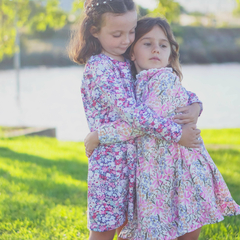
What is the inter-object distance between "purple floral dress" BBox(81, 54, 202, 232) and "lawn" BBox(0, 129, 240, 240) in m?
0.78

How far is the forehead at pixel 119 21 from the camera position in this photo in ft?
6.21

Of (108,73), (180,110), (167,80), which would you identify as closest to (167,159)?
(180,110)

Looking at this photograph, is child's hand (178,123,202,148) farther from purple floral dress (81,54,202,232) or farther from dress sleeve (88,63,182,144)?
purple floral dress (81,54,202,232)

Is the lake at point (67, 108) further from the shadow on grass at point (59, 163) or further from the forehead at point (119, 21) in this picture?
the forehead at point (119, 21)

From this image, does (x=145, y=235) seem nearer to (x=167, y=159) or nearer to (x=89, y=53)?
(x=167, y=159)

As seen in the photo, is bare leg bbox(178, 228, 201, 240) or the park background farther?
the park background

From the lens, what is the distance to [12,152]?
17.9ft

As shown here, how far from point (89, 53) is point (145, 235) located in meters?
1.11

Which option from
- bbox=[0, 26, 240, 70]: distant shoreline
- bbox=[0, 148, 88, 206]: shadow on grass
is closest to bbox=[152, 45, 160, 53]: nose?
bbox=[0, 148, 88, 206]: shadow on grass

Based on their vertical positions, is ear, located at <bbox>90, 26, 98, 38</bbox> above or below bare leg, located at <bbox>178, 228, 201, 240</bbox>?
above

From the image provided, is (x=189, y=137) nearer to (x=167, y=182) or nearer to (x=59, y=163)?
(x=167, y=182)

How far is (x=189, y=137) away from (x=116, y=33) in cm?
72

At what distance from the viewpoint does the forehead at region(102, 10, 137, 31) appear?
189cm

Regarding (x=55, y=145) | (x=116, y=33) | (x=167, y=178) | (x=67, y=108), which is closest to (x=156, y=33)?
(x=116, y=33)
